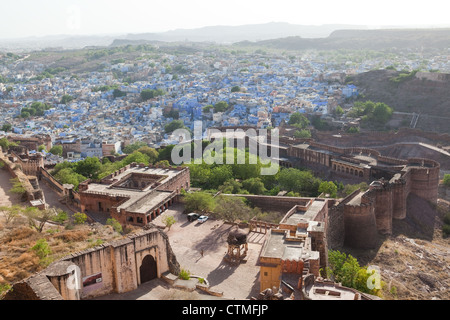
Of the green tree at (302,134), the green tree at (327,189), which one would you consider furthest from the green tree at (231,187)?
the green tree at (302,134)

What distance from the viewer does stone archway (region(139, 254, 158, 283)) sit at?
1481 cm

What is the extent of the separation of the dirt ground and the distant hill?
127 metres

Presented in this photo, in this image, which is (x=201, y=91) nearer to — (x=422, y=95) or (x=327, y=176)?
(x=422, y=95)

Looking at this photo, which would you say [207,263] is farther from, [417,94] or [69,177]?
[417,94]

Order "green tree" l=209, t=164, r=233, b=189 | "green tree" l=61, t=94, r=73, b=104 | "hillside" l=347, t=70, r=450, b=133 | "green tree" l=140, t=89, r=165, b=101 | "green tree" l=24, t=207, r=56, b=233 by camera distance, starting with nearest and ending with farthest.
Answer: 1. "green tree" l=24, t=207, r=56, b=233
2. "green tree" l=209, t=164, r=233, b=189
3. "hillside" l=347, t=70, r=450, b=133
4. "green tree" l=140, t=89, r=165, b=101
5. "green tree" l=61, t=94, r=73, b=104

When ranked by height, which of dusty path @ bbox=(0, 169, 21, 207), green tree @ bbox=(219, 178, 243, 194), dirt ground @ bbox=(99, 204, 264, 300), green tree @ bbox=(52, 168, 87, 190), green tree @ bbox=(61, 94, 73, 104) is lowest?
green tree @ bbox=(61, 94, 73, 104)

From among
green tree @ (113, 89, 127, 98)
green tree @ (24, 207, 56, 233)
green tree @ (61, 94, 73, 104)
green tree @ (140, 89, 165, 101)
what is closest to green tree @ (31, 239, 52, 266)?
green tree @ (24, 207, 56, 233)

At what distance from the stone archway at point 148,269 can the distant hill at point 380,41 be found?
439 feet

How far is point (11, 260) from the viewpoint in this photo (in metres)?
14.5

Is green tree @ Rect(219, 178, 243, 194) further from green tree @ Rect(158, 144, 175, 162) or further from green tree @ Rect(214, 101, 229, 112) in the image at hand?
green tree @ Rect(214, 101, 229, 112)

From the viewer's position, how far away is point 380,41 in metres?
162

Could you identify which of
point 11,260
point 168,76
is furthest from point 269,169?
point 168,76

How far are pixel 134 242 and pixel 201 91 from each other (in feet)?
240

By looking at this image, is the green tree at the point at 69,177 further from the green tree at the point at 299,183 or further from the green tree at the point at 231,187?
the green tree at the point at 299,183
